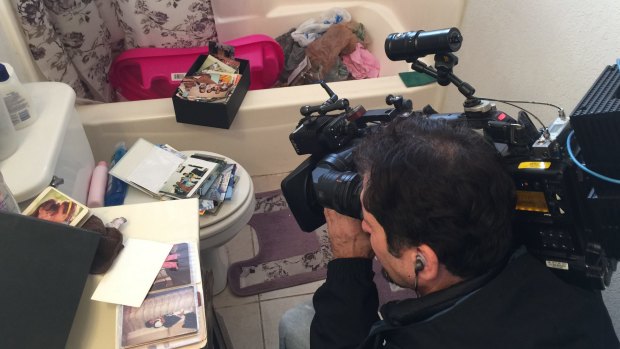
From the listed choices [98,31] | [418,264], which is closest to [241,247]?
[98,31]

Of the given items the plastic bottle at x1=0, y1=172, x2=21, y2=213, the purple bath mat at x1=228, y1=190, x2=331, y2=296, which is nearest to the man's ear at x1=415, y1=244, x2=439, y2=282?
the plastic bottle at x1=0, y1=172, x2=21, y2=213

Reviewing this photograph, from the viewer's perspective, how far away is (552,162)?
740 mm

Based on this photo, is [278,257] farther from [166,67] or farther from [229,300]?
[166,67]

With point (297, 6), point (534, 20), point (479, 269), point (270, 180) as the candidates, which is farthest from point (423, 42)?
point (297, 6)

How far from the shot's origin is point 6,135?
1091 millimetres

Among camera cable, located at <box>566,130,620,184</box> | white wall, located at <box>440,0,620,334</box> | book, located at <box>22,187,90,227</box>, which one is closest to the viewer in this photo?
camera cable, located at <box>566,130,620,184</box>

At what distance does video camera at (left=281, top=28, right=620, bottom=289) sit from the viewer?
0.69 meters

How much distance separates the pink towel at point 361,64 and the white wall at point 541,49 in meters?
0.48

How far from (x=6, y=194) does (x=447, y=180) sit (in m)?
0.74

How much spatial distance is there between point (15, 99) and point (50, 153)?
0.16 m

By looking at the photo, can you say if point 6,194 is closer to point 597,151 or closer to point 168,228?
point 168,228

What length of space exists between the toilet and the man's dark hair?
69cm

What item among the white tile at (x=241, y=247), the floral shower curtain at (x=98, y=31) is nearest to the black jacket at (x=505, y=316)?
the white tile at (x=241, y=247)

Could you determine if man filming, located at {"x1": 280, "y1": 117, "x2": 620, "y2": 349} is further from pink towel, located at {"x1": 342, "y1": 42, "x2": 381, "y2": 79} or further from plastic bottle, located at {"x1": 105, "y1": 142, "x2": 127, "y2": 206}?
pink towel, located at {"x1": 342, "y1": 42, "x2": 381, "y2": 79}
